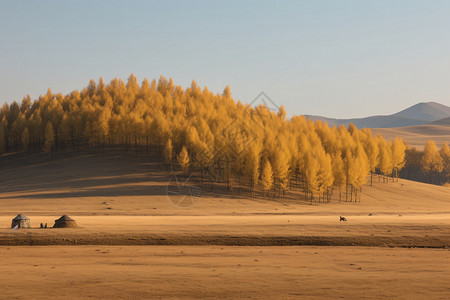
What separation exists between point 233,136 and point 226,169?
26.6 ft

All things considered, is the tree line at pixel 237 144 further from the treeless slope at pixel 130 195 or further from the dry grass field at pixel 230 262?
the dry grass field at pixel 230 262

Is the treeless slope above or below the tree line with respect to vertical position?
below

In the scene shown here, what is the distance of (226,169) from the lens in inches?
3743

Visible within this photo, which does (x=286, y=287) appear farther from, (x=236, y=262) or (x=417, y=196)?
(x=417, y=196)

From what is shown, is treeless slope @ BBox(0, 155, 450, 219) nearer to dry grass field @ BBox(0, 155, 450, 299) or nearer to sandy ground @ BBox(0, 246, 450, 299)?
dry grass field @ BBox(0, 155, 450, 299)

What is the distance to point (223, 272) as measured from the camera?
18938 millimetres

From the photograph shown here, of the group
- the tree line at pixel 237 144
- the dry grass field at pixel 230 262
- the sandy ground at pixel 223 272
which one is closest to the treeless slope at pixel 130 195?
the tree line at pixel 237 144

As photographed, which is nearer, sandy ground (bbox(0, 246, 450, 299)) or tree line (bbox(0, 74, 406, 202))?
sandy ground (bbox(0, 246, 450, 299))

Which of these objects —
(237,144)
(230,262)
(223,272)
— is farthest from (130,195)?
(223,272)

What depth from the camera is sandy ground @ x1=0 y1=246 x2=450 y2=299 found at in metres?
15.9

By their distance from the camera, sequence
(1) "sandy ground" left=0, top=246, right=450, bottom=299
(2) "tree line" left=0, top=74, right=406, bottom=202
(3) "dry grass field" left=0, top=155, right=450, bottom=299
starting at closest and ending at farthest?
1. (1) "sandy ground" left=0, top=246, right=450, bottom=299
2. (3) "dry grass field" left=0, top=155, right=450, bottom=299
3. (2) "tree line" left=0, top=74, right=406, bottom=202

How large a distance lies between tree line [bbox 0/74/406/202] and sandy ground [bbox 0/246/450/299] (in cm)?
6587

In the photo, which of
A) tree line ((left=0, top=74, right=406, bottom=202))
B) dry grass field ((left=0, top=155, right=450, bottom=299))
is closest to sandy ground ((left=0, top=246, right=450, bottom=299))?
dry grass field ((left=0, top=155, right=450, bottom=299))

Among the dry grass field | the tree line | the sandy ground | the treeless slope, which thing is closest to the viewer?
the sandy ground
